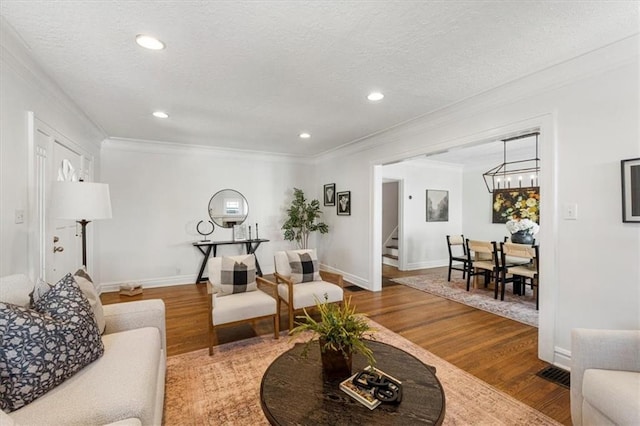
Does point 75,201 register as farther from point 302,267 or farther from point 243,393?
point 302,267

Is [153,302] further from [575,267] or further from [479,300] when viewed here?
[479,300]

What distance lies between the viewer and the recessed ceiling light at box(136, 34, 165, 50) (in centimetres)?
196

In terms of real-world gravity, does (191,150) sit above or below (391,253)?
above

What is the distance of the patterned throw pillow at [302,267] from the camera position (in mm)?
3508

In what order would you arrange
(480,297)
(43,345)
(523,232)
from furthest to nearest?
1. (523,232)
2. (480,297)
3. (43,345)

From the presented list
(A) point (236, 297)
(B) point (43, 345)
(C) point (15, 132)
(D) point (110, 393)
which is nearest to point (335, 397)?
(D) point (110, 393)

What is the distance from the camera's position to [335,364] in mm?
1515

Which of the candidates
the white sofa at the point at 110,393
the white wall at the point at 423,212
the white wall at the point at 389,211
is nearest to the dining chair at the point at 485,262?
the white wall at the point at 423,212

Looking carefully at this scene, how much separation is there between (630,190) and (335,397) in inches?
97.7

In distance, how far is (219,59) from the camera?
2248mm

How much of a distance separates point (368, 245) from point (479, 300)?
71.9 inches

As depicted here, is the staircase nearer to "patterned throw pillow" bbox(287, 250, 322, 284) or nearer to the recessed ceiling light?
"patterned throw pillow" bbox(287, 250, 322, 284)

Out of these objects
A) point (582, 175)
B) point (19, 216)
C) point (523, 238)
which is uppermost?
point (582, 175)

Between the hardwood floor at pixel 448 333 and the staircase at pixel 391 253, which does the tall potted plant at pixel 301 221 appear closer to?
the hardwood floor at pixel 448 333
